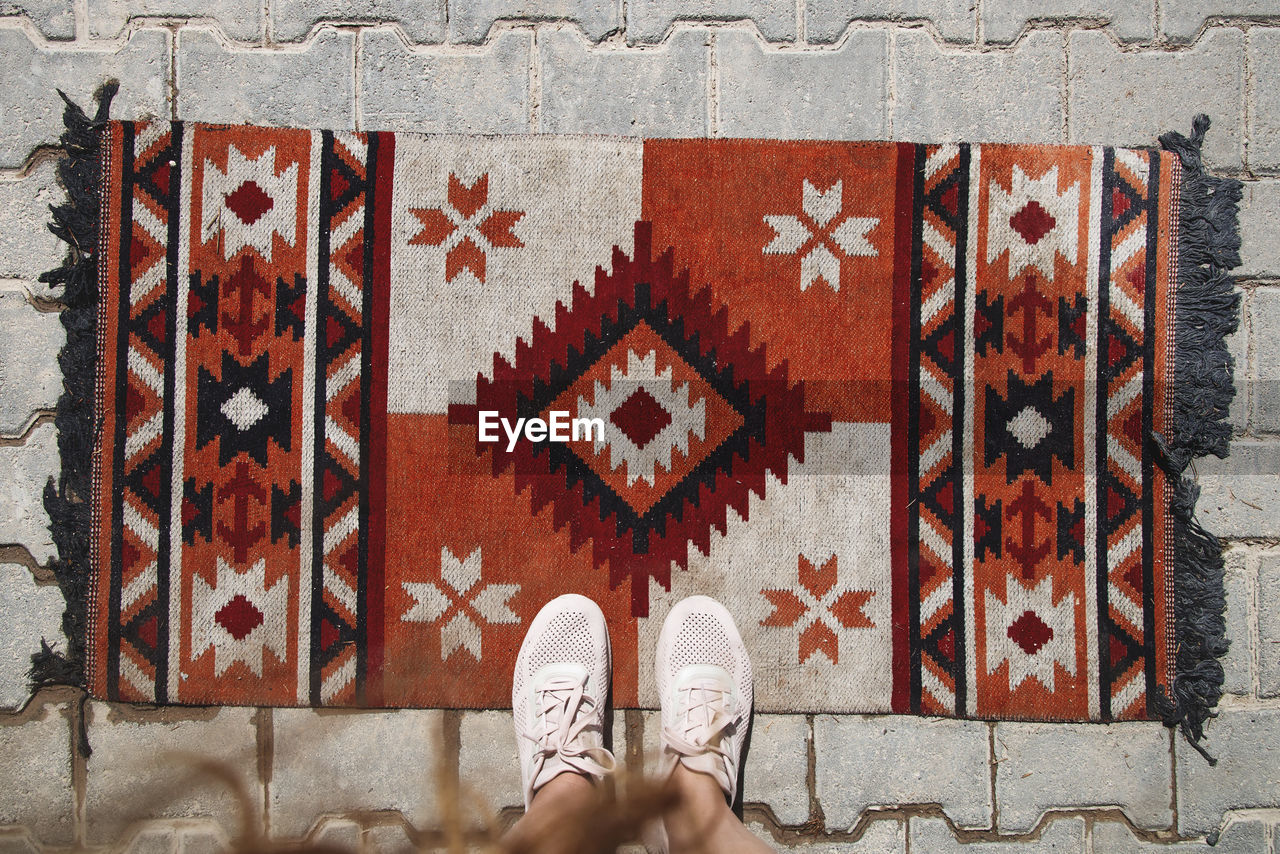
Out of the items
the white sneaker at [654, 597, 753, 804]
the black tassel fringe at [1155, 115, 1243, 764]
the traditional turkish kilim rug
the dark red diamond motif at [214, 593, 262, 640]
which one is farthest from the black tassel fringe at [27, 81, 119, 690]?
the black tassel fringe at [1155, 115, 1243, 764]

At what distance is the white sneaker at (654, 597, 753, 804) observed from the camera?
1552 mm

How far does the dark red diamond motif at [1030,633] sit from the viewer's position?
1.61m

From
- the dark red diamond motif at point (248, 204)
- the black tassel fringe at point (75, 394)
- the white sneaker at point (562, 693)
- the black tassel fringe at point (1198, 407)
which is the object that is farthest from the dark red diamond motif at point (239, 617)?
the black tassel fringe at point (1198, 407)

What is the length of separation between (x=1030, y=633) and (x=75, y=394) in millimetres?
2013

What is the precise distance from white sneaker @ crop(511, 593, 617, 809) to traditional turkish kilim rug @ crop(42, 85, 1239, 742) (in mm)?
48

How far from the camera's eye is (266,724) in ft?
5.23

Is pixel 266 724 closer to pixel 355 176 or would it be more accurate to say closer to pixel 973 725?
pixel 355 176

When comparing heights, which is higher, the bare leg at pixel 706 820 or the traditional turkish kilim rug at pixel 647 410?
the traditional turkish kilim rug at pixel 647 410

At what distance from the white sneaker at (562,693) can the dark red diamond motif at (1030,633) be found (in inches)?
33.2

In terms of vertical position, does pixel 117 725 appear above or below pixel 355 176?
below

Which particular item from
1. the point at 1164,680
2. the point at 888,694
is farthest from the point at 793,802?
the point at 1164,680

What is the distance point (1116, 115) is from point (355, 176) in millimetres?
1598

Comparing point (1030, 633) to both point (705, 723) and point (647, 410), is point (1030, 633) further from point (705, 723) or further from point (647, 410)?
point (647, 410)

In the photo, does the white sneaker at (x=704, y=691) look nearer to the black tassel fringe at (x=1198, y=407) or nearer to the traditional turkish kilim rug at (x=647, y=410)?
the traditional turkish kilim rug at (x=647, y=410)
